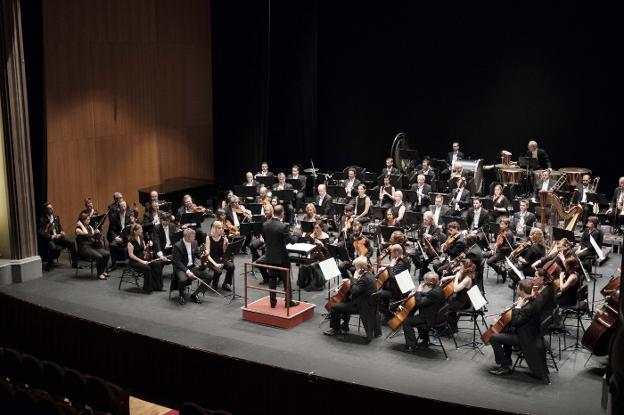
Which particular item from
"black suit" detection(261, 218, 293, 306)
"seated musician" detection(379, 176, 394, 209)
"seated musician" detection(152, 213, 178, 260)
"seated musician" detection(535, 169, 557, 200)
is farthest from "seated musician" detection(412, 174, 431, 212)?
"seated musician" detection(152, 213, 178, 260)

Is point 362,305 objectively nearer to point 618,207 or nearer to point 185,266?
point 185,266

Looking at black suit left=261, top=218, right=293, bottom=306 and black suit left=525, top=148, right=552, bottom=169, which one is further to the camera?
black suit left=525, top=148, right=552, bottom=169

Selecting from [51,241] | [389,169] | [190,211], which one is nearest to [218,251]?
Result: [190,211]

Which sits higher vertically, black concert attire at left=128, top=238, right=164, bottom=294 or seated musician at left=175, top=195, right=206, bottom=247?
seated musician at left=175, top=195, right=206, bottom=247

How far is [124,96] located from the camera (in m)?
19.5

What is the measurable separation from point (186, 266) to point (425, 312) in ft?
15.0

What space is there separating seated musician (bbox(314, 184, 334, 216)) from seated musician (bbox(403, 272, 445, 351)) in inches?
223

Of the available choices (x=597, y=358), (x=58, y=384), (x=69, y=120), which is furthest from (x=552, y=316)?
(x=69, y=120)

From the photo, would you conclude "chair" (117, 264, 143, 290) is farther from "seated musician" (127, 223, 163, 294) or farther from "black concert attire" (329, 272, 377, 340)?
"black concert attire" (329, 272, 377, 340)

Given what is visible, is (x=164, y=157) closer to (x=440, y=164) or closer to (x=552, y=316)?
(x=440, y=164)

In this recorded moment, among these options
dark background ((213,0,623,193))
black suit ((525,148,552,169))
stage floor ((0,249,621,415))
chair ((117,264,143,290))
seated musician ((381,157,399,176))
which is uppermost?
dark background ((213,0,623,193))

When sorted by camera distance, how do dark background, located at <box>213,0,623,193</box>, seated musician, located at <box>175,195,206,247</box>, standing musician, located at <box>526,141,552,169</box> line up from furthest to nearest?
dark background, located at <box>213,0,623,193</box>
standing musician, located at <box>526,141,552,169</box>
seated musician, located at <box>175,195,206,247</box>

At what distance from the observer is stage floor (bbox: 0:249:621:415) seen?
973cm

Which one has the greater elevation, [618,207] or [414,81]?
[414,81]
